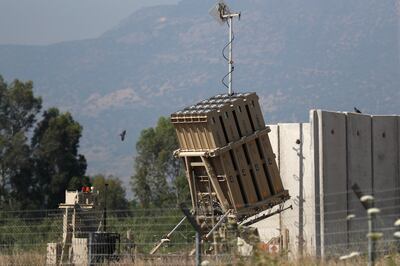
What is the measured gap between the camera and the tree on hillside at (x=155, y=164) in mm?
86125

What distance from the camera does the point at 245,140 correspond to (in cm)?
2481

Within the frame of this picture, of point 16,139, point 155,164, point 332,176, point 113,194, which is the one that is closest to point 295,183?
point 332,176

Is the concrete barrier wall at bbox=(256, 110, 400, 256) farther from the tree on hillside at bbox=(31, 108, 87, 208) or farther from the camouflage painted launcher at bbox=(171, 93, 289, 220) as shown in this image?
the tree on hillside at bbox=(31, 108, 87, 208)

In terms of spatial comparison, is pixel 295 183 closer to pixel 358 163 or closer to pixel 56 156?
pixel 358 163

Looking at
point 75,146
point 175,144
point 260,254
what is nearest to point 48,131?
point 75,146

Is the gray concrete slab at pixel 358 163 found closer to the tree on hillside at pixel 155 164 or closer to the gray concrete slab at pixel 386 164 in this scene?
the gray concrete slab at pixel 386 164

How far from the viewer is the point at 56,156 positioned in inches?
2852

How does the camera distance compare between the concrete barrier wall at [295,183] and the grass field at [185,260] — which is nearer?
the grass field at [185,260]

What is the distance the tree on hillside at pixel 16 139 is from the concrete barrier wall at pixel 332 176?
4166 cm

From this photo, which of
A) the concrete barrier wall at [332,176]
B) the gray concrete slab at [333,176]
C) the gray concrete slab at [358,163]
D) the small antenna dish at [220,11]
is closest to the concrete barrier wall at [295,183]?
the concrete barrier wall at [332,176]

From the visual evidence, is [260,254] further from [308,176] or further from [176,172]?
[176,172]

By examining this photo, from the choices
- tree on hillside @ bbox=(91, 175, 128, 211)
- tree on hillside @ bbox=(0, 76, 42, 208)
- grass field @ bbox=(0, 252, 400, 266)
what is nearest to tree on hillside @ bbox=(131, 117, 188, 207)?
tree on hillside @ bbox=(91, 175, 128, 211)

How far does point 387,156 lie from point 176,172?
65.9 meters

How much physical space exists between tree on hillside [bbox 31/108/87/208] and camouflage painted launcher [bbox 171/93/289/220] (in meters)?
43.2
